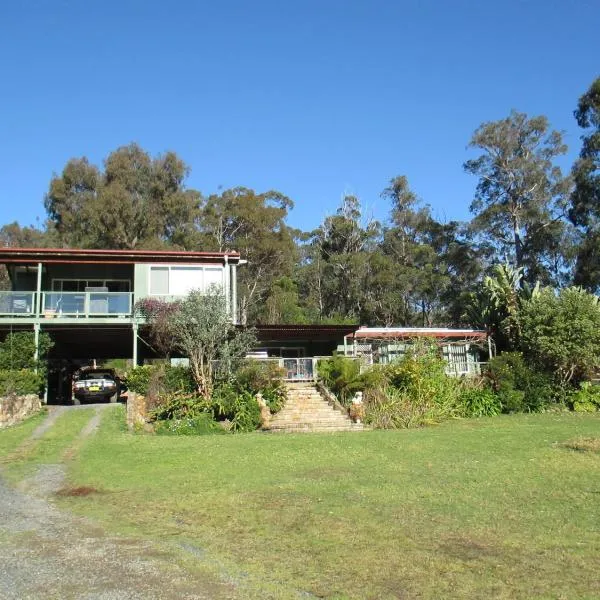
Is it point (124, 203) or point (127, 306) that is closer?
point (127, 306)

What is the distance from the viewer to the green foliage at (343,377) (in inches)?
841

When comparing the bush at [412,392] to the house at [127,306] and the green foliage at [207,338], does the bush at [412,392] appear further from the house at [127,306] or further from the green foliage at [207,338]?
the green foliage at [207,338]

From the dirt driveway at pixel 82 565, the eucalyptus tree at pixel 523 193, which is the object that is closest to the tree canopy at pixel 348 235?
the eucalyptus tree at pixel 523 193

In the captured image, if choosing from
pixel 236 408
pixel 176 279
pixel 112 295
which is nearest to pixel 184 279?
pixel 176 279

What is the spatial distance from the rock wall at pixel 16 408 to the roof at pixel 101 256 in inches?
257

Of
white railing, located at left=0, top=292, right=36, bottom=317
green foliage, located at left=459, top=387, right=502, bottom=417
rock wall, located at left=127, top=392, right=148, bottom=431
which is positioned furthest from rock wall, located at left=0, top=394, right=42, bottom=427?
green foliage, located at left=459, top=387, right=502, bottom=417

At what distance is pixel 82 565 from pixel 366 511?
358 centimetres

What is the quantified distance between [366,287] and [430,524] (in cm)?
4340

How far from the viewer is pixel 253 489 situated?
949 cm

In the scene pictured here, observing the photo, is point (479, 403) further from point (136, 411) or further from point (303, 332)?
point (136, 411)

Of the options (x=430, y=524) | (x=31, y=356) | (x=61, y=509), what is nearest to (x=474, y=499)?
(x=430, y=524)

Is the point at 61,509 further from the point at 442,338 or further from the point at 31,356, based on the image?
the point at 442,338

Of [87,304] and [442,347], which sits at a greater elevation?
[87,304]

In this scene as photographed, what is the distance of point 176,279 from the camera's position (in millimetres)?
26250
